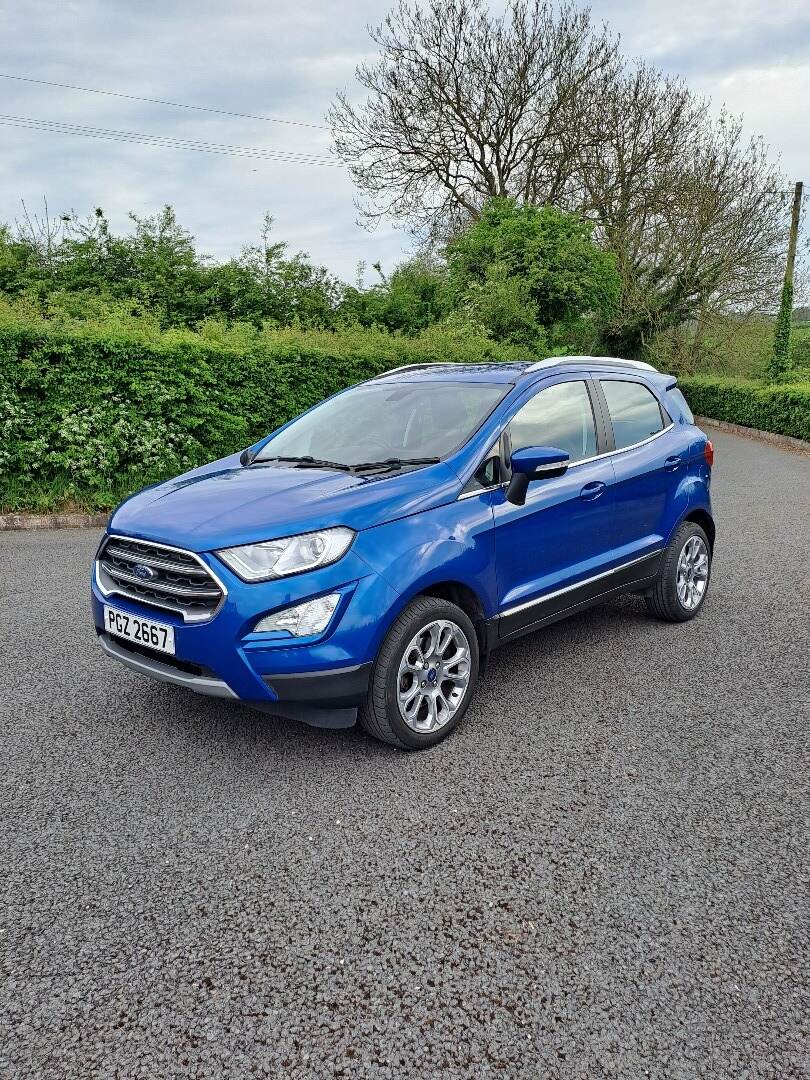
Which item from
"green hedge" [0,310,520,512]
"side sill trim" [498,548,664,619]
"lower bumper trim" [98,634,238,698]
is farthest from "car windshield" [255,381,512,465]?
"green hedge" [0,310,520,512]

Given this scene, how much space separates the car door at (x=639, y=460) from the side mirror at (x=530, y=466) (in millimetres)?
862

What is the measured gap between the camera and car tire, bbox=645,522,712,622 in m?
5.27

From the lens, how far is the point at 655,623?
17.9ft

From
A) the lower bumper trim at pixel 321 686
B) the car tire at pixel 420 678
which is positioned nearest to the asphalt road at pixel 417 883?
the car tire at pixel 420 678

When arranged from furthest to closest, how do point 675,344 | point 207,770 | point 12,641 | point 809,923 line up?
point 675,344 → point 12,641 → point 207,770 → point 809,923

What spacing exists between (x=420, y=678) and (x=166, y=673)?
1101 mm

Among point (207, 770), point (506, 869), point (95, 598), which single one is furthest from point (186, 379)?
point (506, 869)

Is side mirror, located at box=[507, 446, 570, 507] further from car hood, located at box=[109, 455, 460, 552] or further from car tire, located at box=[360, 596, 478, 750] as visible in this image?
car tire, located at box=[360, 596, 478, 750]

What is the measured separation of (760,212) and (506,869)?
3033cm

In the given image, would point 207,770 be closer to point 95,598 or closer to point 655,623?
point 95,598

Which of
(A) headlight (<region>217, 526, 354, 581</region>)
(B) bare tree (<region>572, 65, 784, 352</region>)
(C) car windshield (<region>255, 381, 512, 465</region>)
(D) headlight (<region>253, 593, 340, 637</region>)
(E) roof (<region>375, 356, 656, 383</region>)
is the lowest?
(D) headlight (<region>253, 593, 340, 637</region>)

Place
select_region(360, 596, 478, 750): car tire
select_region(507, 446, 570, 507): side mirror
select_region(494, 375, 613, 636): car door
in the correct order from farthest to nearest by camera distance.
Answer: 1. select_region(494, 375, 613, 636): car door
2. select_region(507, 446, 570, 507): side mirror
3. select_region(360, 596, 478, 750): car tire

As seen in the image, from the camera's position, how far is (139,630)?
351 centimetres

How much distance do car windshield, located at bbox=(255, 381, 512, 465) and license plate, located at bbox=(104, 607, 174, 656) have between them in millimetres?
1285
